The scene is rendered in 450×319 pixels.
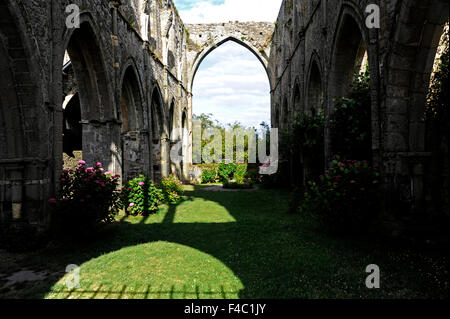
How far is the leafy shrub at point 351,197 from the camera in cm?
436

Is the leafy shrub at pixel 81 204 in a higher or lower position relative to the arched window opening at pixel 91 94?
lower

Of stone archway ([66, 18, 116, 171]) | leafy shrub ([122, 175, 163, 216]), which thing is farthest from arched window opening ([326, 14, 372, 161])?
stone archway ([66, 18, 116, 171])

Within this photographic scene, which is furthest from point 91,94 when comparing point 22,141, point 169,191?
point 169,191

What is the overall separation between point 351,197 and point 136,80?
317 inches

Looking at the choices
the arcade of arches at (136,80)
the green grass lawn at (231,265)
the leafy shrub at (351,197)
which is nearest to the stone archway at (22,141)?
the arcade of arches at (136,80)

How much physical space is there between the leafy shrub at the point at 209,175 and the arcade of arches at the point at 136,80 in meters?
6.34

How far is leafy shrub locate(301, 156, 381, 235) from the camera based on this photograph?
4.36m

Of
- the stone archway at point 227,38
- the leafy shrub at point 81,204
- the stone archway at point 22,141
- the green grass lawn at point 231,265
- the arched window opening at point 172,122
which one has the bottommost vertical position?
the green grass lawn at point 231,265

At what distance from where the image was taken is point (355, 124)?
555 centimetres

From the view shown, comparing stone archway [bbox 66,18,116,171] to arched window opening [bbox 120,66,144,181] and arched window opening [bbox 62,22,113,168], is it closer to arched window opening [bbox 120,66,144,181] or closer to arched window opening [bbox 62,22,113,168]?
arched window opening [bbox 62,22,113,168]

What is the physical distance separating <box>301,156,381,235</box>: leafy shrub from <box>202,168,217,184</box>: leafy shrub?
50.4 feet

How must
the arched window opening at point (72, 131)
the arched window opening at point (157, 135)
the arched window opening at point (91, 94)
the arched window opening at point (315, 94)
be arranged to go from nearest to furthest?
the arched window opening at point (91, 94) → the arched window opening at point (315, 94) → the arched window opening at point (72, 131) → the arched window opening at point (157, 135)

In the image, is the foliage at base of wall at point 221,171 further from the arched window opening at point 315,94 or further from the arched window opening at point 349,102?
the arched window opening at point 349,102
